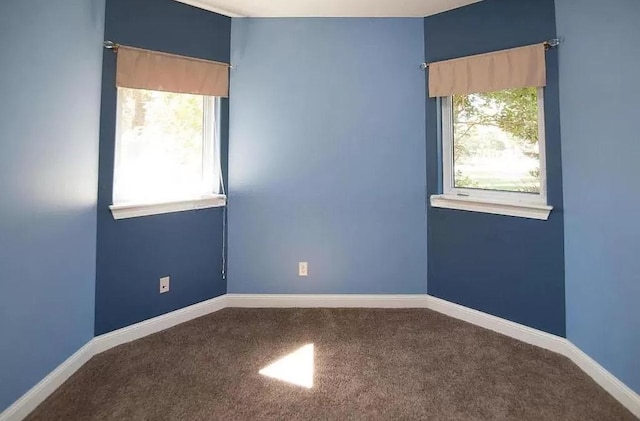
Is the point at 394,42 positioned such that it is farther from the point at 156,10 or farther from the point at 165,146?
the point at 165,146

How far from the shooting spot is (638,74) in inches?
64.6

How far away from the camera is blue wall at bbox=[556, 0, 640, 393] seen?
168cm

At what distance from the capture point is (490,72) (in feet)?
8.04

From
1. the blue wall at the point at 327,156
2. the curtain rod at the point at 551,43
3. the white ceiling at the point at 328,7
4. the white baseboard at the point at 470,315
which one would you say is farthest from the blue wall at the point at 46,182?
the curtain rod at the point at 551,43

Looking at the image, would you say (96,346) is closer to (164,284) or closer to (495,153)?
(164,284)

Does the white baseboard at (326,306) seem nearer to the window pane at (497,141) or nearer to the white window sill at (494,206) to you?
the white window sill at (494,206)

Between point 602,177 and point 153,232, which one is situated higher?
point 602,177

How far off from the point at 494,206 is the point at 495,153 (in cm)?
42

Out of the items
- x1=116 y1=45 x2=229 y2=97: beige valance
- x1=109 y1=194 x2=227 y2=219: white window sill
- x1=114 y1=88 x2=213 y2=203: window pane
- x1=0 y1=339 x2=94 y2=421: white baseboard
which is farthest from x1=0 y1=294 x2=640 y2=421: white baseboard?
x1=116 y1=45 x2=229 y2=97: beige valance

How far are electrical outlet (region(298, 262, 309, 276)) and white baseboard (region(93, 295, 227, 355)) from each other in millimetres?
645

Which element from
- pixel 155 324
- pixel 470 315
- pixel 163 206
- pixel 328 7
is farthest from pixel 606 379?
pixel 328 7

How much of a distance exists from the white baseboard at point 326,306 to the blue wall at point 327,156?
0.26ft

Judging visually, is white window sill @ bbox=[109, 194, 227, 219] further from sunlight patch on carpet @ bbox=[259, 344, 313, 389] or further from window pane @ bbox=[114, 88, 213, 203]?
sunlight patch on carpet @ bbox=[259, 344, 313, 389]

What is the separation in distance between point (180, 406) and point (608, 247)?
7.40 feet
